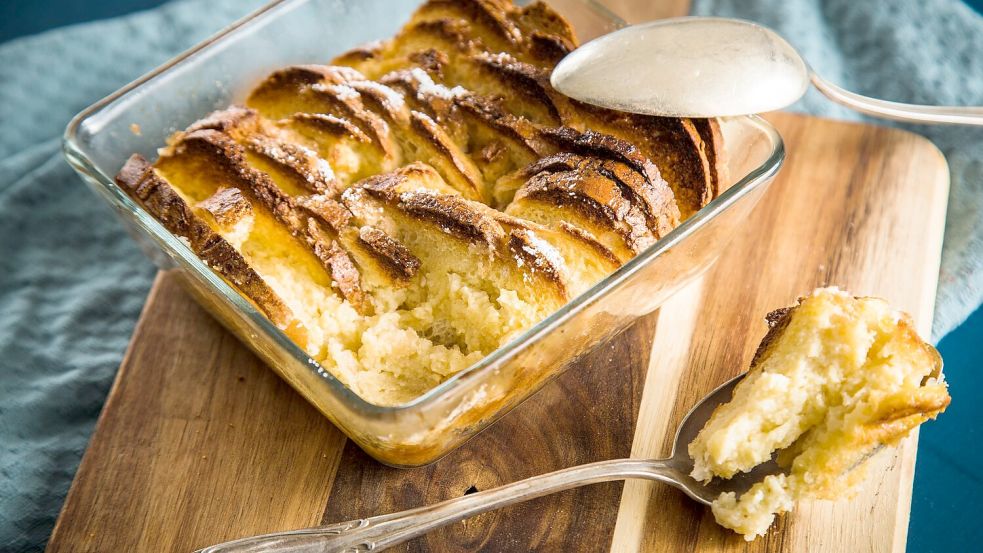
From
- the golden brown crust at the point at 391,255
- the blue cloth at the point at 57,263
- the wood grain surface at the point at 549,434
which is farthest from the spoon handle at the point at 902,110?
the blue cloth at the point at 57,263

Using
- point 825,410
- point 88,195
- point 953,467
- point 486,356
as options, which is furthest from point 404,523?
point 88,195

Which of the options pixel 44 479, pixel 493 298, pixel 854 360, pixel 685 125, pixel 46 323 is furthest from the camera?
pixel 46 323

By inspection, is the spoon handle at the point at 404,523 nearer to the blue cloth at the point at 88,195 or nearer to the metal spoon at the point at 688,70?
the blue cloth at the point at 88,195

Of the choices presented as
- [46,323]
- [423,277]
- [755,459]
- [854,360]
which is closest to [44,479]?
[46,323]

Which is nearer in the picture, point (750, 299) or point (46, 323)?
point (750, 299)

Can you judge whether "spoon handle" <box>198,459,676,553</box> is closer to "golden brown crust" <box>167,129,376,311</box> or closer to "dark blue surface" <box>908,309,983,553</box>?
"golden brown crust" <box>167,129,376,311</box>

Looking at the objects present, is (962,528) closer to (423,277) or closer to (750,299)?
(750,299)
